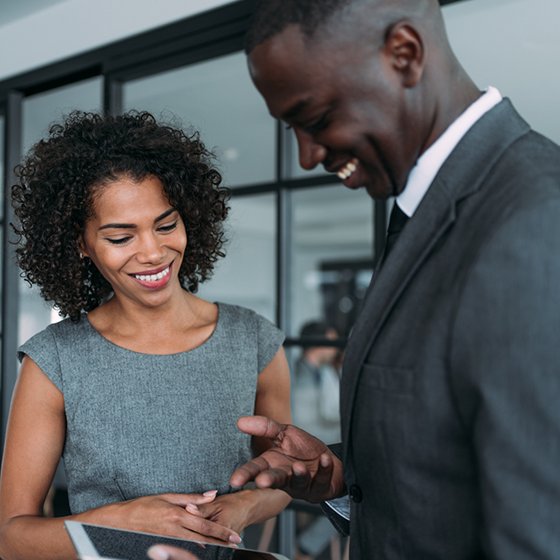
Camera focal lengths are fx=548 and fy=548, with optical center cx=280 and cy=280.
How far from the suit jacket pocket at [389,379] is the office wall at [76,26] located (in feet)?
5.74

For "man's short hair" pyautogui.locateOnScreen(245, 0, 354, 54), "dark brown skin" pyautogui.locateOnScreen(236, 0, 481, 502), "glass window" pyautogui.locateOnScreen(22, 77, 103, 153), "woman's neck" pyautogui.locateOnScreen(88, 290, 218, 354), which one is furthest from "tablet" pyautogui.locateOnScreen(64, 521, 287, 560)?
"glass window" pyautogui.locateOnScreen(22, 77, 103, 153)

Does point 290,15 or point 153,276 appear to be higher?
point 290,15

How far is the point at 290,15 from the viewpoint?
2.17 feet

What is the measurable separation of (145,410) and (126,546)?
15.6 inches

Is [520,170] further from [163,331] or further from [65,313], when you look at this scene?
[65,313]

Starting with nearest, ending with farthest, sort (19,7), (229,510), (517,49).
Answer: (229,510) < (517,49) < (19,7)

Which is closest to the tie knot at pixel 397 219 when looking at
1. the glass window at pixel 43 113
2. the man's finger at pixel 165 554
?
the man's finger at pixel 165 554

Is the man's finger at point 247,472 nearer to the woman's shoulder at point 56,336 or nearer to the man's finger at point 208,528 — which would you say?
the man's finger at point 208,528

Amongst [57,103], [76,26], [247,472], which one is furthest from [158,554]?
[57,103]

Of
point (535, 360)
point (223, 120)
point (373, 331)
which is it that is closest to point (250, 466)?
point (373, 331)

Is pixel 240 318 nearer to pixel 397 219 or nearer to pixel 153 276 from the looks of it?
pixel 153 276

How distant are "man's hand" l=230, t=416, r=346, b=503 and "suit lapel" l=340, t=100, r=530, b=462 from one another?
0.14 meters

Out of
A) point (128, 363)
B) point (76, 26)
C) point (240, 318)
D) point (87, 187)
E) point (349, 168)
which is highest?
point (76, 26)

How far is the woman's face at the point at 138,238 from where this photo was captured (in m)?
1.25
